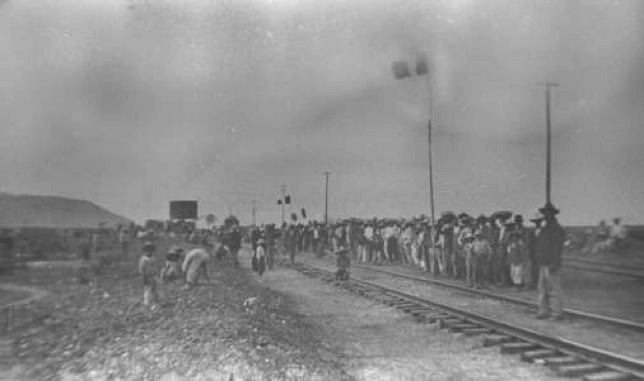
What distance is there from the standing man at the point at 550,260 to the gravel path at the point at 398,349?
2185mm

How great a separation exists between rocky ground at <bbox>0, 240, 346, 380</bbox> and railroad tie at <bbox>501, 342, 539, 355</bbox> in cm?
218

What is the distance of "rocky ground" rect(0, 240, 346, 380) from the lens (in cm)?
617

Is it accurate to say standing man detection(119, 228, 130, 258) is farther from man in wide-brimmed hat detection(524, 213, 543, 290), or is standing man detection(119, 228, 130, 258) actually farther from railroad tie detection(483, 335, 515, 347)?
railroad tie detection(483, 335, 515, 347)

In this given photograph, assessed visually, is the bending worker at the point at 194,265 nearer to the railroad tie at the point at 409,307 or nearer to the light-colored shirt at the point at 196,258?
the light-colored shirt at the point at 196,258

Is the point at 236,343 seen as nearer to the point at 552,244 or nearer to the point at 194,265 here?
the point at 552,244

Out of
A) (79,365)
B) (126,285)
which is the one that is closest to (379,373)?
(79,365)

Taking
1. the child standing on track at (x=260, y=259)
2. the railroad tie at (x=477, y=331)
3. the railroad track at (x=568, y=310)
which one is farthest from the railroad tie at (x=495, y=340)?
the child standing on track at (x=260, y=259)

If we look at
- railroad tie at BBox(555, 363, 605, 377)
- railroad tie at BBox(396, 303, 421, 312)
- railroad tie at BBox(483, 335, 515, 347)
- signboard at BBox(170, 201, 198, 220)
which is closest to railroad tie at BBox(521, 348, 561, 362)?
railroad tie at BBox(555, 363, 605, 377)

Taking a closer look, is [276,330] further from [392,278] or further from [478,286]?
[392,278]

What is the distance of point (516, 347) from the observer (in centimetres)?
684

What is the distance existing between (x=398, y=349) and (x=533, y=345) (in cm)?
175

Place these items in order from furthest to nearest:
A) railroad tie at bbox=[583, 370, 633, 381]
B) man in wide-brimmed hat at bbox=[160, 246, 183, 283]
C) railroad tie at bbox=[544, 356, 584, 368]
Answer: man in wide-brimmed hat at bbox=[160, 246, 183, 283]
railroad tie at bbox=[544, 356, 584, 368]
railroad tie at bbox=[583, 370, 633, 381]

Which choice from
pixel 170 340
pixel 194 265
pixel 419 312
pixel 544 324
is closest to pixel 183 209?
pixel 194 265

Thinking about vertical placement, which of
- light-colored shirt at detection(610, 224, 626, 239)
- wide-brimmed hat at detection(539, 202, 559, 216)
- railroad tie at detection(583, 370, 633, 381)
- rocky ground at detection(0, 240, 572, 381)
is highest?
wide-brimmed hat at detection(539, 202, 559, 216)
